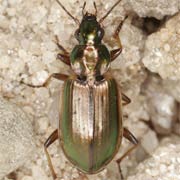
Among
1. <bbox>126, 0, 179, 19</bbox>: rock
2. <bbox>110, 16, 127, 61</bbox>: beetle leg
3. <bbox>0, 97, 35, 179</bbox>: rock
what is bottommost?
<bbox>0, 97, 35, 179</bbox>: rock

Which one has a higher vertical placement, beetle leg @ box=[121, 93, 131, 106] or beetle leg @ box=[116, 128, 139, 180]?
beetle leg @ box=[121, 93, 131, 106]

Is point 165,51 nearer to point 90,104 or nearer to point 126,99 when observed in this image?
point 126,99

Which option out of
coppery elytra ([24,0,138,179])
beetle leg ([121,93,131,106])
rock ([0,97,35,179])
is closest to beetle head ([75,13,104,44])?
coppery elytra ([24,0,138,179])

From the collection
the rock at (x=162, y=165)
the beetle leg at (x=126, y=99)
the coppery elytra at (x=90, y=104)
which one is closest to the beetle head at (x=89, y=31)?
the coppery elytra at (x=90, y=104)

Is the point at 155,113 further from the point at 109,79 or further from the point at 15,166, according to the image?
the point at 15,166

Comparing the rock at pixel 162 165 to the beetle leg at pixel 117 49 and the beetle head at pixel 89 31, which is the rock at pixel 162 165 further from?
the beetle head at pixel 89 31

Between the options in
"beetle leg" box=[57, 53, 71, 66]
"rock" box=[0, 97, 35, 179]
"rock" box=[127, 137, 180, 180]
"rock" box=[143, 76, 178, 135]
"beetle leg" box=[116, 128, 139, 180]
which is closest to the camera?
"rock" box=[0, 97, 35, 179]

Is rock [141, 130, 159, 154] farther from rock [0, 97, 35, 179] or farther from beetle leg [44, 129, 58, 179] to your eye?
rock [0, 97, 35, 179]
